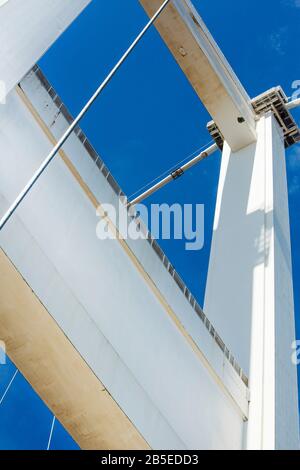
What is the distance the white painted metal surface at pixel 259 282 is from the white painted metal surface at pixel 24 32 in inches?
145

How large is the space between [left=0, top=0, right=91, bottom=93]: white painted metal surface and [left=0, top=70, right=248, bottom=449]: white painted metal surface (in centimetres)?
31

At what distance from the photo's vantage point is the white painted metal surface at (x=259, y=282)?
6570 mm

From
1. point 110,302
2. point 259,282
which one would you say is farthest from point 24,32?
point 259,282

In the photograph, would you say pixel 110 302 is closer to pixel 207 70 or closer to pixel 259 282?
pixel 259 282

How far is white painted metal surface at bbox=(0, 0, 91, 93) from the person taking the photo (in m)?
4.91

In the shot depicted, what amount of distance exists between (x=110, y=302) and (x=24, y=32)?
86.5 inches

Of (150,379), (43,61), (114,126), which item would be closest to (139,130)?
(114,126)

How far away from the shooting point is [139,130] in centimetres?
2292

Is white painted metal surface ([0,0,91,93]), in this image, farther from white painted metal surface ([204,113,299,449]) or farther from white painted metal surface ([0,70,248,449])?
white painted metal surface ([204,113,299,449])

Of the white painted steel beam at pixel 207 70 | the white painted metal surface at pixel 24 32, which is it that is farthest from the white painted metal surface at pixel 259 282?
the white painted metal surface at pixel 24 32

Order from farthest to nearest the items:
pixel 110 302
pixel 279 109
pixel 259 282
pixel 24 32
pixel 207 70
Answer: pixel 279 109, pixel 207 70, pixel 259 282, pixel 110 302, pixel 24 32

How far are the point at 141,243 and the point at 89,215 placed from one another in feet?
2.36

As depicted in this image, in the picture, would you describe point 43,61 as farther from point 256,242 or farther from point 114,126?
point 256,242

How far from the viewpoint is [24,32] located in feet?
17.1
